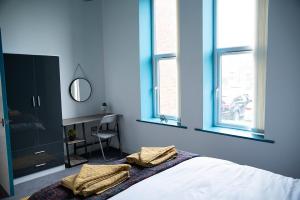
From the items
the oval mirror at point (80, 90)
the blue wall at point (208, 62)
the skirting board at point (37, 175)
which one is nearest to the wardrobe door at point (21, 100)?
the skirting board at point (37, 175)

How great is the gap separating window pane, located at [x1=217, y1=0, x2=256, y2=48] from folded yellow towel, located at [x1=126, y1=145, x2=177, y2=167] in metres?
1.63

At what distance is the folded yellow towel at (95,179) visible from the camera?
1.57 metres

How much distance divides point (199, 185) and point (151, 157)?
550 millimetres

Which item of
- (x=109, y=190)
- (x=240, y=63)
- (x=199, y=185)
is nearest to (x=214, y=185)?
(x=199, y=185)

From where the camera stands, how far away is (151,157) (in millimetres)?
2055

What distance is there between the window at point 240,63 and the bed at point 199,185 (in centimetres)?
119

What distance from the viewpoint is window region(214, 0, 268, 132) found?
271 centimetres

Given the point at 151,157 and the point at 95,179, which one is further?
the point at 151,157

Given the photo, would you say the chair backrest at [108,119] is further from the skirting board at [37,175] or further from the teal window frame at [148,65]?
the skirting board at [37,175]

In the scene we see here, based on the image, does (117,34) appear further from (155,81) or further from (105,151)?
(105,151)

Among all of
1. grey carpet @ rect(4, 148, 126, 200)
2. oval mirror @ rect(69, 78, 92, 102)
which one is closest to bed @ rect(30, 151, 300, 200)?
grey carpet @ rect(4, 148, 126, 200)

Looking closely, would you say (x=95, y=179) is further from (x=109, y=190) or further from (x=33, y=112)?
(x=33, y=112)

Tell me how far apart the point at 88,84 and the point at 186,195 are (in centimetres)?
320

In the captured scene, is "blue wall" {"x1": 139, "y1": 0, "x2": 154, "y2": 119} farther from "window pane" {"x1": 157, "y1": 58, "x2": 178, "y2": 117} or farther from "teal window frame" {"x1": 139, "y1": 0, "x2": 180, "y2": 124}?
"window pane" {"x1": 157, "y1": 58, "x2": 178, "y2": 117}
